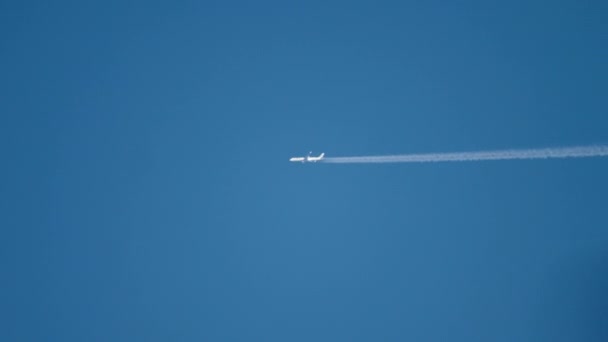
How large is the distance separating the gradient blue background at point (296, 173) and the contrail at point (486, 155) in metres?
0.03

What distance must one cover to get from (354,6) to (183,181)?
1.08 metres

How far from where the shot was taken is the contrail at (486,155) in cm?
180

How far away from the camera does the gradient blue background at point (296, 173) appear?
1.84 meters

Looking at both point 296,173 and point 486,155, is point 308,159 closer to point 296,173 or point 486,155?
point 296,173

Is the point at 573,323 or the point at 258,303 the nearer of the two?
the point at 573,323

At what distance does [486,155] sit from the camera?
1.86m

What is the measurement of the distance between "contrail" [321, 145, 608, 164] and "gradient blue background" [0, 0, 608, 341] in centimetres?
3

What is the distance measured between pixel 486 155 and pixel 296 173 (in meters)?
0.81

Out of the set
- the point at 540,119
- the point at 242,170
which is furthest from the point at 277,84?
the point at 540,119

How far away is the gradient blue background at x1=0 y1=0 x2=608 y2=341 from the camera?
6.03 feet

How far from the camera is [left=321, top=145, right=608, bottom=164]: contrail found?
1.80m

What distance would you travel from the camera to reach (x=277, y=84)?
1924 millimetres

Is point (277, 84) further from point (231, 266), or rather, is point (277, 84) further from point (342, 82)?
point (231, 266)

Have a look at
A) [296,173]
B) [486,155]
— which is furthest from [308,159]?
[486,155]
